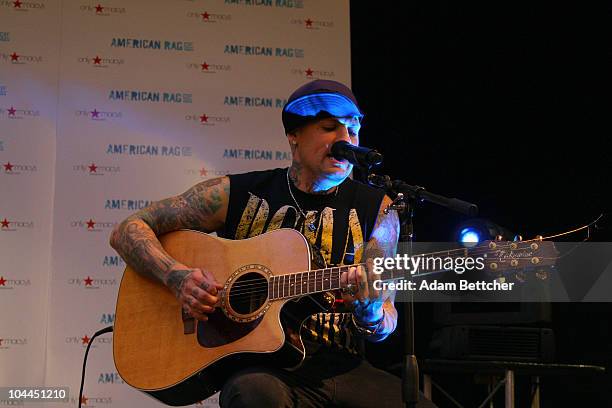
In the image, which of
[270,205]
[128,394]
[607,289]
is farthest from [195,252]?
[607,289]

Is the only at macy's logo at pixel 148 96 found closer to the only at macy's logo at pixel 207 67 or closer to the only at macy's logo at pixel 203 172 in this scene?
the only at macy's logo at pixel 207 67

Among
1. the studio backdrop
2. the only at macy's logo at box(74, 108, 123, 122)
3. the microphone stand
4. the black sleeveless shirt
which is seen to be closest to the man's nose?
the black sleeveless shirt

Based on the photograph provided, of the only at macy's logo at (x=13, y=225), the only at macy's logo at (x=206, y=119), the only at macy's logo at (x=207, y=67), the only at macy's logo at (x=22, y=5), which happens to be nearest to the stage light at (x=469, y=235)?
the only at macy's logo at (x=206, y=119)

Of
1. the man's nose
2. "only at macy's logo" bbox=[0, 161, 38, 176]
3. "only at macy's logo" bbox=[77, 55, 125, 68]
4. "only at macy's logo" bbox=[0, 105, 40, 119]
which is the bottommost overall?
the man's nose

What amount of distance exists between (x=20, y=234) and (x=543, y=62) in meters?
3.80

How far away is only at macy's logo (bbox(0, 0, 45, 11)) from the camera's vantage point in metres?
5.51

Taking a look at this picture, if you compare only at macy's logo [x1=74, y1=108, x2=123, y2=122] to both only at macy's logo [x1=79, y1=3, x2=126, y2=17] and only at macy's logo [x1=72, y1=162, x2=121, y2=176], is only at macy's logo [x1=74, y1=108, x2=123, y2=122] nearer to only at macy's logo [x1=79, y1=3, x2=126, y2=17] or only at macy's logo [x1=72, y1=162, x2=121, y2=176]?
only at macy's logo [x1=72, y1=162, x2=121, y2=176]

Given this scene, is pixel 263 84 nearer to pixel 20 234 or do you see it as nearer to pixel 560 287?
pixel 20 234

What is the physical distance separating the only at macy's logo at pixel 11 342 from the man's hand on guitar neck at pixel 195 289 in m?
2.08

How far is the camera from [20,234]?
5.17m

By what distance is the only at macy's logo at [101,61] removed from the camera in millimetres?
5508

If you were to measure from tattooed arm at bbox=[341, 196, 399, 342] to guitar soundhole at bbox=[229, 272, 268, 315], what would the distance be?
0.36 meters

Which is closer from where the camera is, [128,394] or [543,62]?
[128,394]

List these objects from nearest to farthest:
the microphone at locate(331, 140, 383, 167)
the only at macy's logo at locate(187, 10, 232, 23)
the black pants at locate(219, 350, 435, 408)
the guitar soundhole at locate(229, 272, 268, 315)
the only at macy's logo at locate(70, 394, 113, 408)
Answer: the microphone at locate(331, 140, 383, 167) → the black pants at locate(219, 350, 435, 408) → the guitar soundhole at locate(229, 272, 268, 315) → the only at macy's logo at locate(70, 394, 113, 408) → the only at macy's logo at locate(187, 10, 232, 23)
